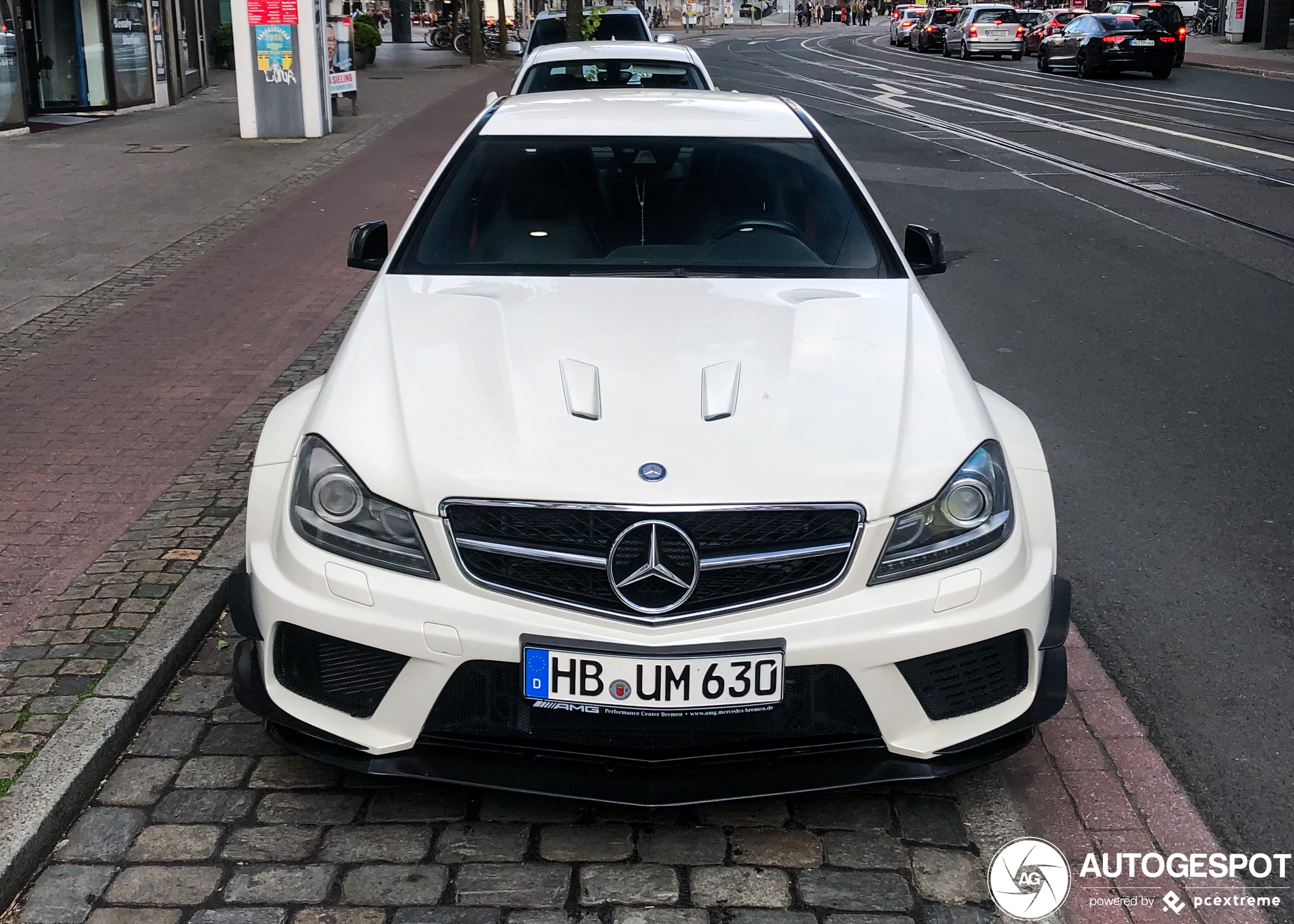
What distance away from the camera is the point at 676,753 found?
9.99ft

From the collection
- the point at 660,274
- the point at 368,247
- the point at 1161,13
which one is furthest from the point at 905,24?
the point at 660,274

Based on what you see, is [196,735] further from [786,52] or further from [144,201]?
[786,52]

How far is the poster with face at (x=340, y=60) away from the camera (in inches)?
797

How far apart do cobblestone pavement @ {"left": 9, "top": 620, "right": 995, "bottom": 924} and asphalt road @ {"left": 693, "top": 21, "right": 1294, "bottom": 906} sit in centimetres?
82

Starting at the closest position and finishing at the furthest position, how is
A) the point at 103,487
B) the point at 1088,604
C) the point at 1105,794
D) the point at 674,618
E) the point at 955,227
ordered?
the point at 674,618 → the point at 1105,794 → the point at 1088,604 → the point at 103,487 → the point at 955,227

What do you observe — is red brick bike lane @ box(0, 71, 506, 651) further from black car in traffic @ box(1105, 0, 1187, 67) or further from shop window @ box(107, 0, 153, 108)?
black car in traffic @ box(1105, 0, 1187, 67)

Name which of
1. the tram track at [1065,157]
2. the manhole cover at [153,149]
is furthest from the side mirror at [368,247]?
the manhole cover at [153,149]

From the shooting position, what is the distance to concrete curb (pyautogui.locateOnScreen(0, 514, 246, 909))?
3.08 meters

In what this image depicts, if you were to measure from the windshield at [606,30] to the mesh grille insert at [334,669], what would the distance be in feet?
49.9

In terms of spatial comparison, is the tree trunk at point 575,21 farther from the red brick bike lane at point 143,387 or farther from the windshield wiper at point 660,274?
the windshield wiper at point 660,274

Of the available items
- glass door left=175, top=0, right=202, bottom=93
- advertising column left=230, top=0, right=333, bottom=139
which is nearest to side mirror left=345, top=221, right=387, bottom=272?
advertising column left=230, top=0, right=333, bottom=139

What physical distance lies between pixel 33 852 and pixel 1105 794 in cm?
250

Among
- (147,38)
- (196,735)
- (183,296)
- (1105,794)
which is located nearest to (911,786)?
(1105,794)

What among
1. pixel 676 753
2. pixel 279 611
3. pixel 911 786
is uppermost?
pixel 279 611
